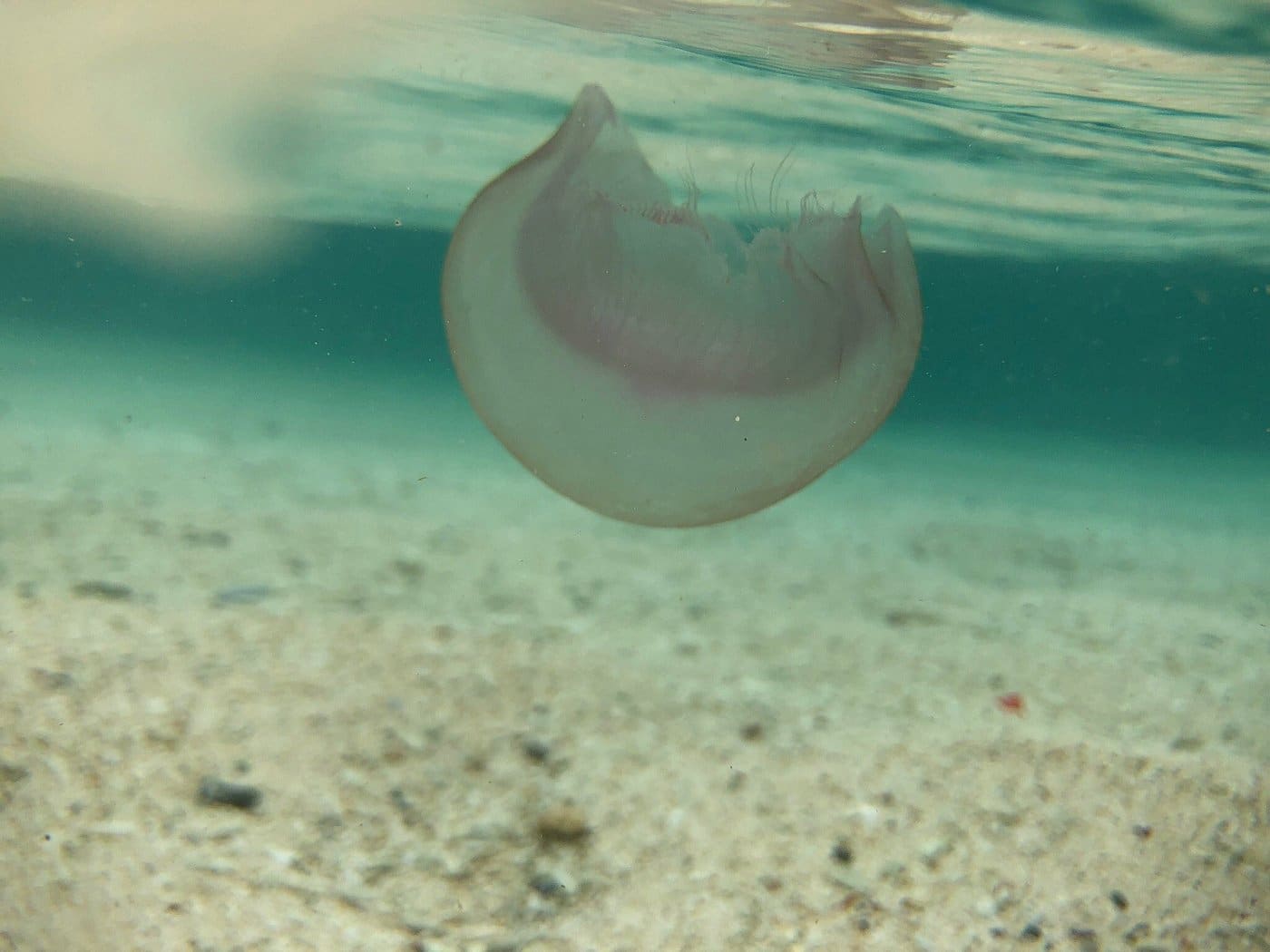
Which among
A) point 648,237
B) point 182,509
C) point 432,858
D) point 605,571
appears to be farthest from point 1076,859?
point 182,509

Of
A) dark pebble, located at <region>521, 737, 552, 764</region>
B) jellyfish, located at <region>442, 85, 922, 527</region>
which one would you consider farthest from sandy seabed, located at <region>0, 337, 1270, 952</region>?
jellyfish, located at <region>442, 85, 922, 527</region>

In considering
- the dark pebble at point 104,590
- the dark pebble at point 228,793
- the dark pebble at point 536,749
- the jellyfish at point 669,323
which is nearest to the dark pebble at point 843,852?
the dark pebble at point 536,749

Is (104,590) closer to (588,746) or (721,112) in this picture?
(588,746)

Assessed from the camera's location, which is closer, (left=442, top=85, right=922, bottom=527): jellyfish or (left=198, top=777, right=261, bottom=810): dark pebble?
(left=198, top=777, right=261, bottom=810): dark pebble

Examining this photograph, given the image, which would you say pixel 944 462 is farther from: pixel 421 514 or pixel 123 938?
pixel 123 938

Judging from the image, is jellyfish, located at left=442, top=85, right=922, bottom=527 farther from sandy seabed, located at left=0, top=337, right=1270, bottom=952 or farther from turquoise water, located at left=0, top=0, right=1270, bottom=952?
sandy seabed, located at left=0, top=337, right=1270, bottom=952

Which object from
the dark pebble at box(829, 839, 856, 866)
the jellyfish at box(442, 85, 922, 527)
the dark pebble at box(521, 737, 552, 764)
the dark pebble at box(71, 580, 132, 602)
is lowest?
the dark pebble at box(71, 580, 132, 602)

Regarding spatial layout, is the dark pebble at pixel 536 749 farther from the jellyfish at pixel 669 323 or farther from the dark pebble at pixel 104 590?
the dark pebble at pixel 104 590
